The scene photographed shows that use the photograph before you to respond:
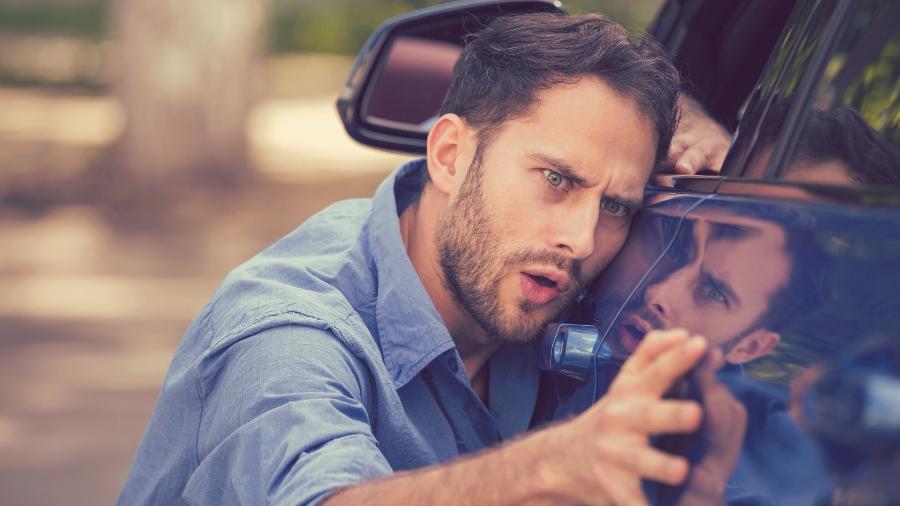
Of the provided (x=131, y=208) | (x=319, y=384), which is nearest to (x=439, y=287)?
(x=319, y=384)

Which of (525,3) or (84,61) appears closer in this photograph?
(525,3)

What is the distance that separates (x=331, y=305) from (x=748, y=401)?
94 centimetres

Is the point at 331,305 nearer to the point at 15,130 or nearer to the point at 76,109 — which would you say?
the point at 15,130

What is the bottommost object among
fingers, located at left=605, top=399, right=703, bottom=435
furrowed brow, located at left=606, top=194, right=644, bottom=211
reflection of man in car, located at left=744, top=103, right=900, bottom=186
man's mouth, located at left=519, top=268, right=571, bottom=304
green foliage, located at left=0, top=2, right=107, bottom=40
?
green foliage, located at left=0, top=2, right=107, bottom=40

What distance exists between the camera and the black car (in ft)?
3.79

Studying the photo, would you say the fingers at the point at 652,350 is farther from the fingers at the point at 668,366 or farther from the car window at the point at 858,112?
the car window at the point at 858,112

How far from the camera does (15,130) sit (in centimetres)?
1497

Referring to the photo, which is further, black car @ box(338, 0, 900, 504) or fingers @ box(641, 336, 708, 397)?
fingers @ box(641, 336, 708, 397)

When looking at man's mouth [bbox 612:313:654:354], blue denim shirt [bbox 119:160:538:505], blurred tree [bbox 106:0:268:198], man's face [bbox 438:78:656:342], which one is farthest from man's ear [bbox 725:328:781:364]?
blurred tree [bbox 106:0:268:198]

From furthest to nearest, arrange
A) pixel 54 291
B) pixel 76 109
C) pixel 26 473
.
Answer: pixel 76 109
pixel 54 291
pixel 26 473

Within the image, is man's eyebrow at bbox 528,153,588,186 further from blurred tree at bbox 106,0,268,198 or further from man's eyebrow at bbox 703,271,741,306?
blurred tree at bbox 106,0,268,198

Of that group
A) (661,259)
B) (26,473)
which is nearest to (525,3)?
(661,259)

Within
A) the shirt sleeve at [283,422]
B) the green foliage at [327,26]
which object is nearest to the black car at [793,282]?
the shirt sleeve at [283,422]

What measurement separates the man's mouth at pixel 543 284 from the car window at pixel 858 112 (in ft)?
1.83
